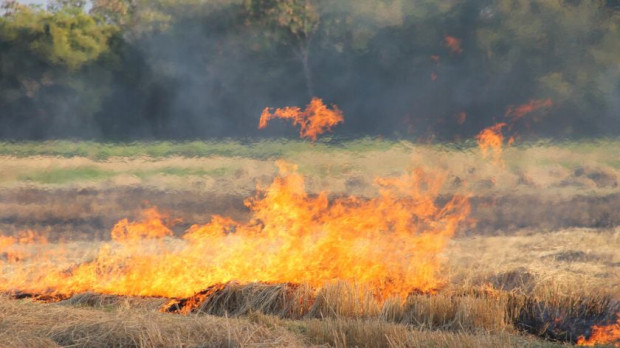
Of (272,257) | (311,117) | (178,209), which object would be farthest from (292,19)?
(272,257)

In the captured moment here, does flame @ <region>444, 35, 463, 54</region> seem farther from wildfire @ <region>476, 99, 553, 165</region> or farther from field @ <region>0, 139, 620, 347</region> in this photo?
field @ <region>0, 139, 620, 347</region>

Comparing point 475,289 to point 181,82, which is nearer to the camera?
point 475,289

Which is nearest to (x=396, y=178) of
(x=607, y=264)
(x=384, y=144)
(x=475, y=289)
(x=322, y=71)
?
(x=384, y=144)

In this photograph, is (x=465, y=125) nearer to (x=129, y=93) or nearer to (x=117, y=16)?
(x=129, y=93)

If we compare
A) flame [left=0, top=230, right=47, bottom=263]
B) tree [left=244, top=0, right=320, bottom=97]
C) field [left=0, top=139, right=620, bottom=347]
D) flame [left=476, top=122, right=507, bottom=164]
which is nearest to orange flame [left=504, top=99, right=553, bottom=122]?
flame [left=476, top=122, right=507, bottom=164]

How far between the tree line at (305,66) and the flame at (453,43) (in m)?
0.05

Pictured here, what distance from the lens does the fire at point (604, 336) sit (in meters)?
10.1

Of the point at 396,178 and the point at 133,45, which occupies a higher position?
the point at 133,45

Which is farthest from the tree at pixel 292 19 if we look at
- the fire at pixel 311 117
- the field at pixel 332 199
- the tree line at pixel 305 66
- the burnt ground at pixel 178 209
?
the burnt ground at pixel 178 209

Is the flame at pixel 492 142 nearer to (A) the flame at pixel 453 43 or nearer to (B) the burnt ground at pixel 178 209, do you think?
(B) the burnt ground at pixel 178 209

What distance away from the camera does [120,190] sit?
1839 cm

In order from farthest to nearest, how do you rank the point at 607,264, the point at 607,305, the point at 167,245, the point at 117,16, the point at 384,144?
the point at 117,16
the point at 384,144
the point at 167,245
the point at 607,264
the point at 607,305

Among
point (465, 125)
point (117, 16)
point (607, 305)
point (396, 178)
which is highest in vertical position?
point (117, 16)

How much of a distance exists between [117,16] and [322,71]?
5.11 m
